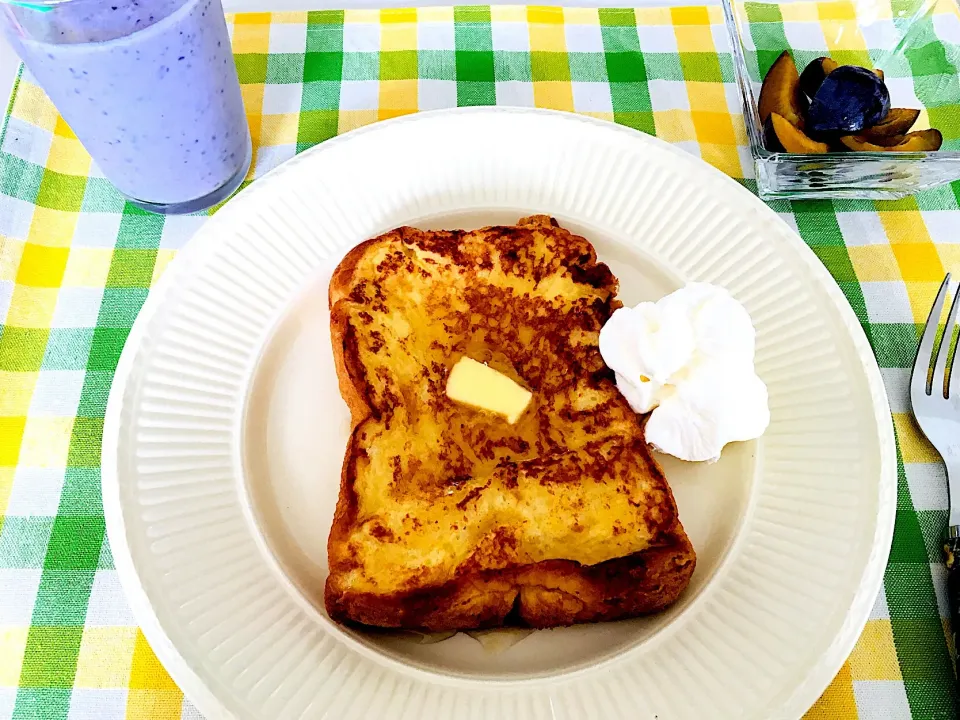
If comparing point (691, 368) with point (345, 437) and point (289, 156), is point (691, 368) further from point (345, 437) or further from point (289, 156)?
point (289, 156)

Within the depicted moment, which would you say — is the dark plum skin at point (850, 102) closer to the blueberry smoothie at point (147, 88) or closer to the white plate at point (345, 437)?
the white plate at point (345, 437)

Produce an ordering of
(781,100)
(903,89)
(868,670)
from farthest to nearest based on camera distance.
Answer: (903,89), (781,100), (868,670)

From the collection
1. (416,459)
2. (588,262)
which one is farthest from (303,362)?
(588,262)

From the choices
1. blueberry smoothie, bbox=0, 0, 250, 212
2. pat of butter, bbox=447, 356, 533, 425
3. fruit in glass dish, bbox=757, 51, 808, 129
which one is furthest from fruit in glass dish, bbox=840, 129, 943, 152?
blueberry smoothie, bbox=0, 0, 250, 212

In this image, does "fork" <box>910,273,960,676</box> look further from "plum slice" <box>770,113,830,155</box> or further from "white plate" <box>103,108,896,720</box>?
"plum slice" <box>770,113,830,155</box>

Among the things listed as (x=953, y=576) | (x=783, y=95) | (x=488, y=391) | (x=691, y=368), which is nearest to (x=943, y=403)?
(x=953, y=576)

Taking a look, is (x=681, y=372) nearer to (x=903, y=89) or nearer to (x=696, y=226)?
(x=696, y=226)
